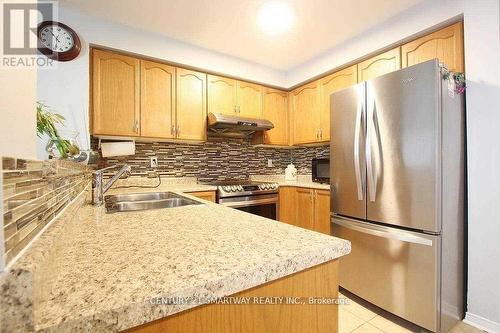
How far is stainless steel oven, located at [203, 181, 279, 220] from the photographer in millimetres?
2279

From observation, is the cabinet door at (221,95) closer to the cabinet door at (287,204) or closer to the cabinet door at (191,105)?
the cabinet door at (191,105)

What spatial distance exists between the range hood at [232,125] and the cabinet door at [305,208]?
2.88 feet

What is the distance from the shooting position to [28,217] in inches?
15.0

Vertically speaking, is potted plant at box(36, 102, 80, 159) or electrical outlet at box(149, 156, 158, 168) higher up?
potted plant at box(36, 102, 80, 159)

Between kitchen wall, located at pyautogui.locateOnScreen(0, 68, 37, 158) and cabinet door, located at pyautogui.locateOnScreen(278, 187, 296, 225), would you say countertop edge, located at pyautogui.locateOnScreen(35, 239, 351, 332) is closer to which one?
kitchen wall, located at pyautogui.locateOnScreen(0, 68, 37, 158)

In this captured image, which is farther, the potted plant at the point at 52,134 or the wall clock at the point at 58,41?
the wall clock at the point at 58,41

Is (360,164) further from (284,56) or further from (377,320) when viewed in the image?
(284,56)

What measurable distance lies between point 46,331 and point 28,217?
0.65ft

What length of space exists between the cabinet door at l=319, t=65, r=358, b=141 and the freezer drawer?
3.73 ft

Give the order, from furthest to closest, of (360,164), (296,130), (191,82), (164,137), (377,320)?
(296,130) → (191,82) → (164,137) → (360,164) → (377,320)

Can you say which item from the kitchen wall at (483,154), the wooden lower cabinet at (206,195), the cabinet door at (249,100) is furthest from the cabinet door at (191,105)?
the kitchen wall at (483,154)

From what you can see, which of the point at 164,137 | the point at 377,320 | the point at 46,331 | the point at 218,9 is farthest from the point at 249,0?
the point at 377,320

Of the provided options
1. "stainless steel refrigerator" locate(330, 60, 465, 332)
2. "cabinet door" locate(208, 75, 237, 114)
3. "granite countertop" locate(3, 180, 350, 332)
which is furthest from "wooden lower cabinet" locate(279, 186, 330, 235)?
"granite countertop" locate(3, 180, 350, 332)

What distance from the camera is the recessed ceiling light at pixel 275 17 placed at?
177 cm
